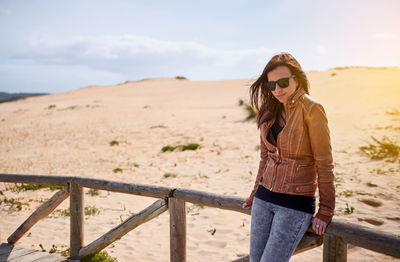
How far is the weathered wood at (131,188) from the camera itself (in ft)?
11.1

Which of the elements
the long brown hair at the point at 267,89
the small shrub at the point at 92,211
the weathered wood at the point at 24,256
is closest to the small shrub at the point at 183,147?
the small shrub at the point at 92,211

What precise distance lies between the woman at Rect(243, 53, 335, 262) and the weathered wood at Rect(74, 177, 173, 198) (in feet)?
4.64

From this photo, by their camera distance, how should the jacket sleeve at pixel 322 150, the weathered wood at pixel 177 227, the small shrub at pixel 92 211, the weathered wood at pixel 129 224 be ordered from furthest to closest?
the small shrub at pixel 92 211, the weathered wood at pixel 129 224, the weathered wood at pixel 177 227, the jacket sleeve at pixel 322 150

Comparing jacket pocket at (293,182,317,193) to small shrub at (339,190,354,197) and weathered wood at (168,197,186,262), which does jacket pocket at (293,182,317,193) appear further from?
small shrub at (339,190,354,197)

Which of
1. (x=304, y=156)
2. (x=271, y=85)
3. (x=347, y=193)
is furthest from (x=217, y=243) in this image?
(x=271, y=85)

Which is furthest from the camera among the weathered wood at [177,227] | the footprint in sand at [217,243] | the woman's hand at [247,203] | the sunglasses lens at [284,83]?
the footprint in sand at [217,243]

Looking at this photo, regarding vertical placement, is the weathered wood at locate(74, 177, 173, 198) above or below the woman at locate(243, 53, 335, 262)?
below

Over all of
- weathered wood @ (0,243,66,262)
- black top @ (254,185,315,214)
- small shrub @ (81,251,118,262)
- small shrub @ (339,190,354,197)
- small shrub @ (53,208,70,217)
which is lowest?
small shrub @ (53,208,70,217)

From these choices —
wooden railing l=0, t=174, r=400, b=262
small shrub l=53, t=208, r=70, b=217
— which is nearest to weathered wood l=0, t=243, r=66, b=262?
wooden railing l=0, t=174, r=400, b=262

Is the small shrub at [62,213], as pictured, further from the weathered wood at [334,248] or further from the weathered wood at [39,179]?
the weathered wood at [334,248]

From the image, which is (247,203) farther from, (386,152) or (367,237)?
(386,152)

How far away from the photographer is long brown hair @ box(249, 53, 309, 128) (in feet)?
7.06

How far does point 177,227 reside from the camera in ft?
11.0

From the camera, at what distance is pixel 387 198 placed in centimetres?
625
